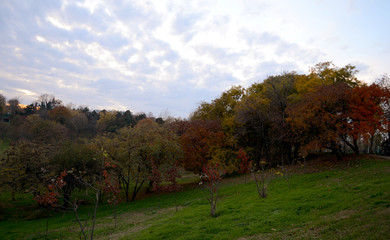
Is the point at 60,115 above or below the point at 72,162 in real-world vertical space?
above

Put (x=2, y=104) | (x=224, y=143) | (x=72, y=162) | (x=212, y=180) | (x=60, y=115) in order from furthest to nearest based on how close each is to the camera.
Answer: (x=60, y=115), (x=2, y=104), (x=224, y=143), (x=72, y=162), (x=212, y=180)

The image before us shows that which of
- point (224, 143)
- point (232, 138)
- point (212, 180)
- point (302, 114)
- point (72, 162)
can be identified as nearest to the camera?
point (212, 180)

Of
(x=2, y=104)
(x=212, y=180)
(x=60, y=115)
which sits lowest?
(x=212, y=180)

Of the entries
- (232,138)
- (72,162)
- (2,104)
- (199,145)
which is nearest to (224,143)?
(232,138)

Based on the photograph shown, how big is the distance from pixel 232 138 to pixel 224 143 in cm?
150

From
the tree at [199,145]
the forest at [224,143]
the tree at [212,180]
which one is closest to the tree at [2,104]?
the forest at [224,143]

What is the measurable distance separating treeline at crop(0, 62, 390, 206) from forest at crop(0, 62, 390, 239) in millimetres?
82

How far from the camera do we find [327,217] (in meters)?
7.40

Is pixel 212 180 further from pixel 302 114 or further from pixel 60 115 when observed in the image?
pixel 60 115

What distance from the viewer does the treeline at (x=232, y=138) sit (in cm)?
1852

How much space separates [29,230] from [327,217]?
54.1ft

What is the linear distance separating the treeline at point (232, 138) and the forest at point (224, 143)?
0.27ft

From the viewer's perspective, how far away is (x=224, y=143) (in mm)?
27750

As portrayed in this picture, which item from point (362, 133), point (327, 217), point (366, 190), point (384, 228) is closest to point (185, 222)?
point (327, 217)
